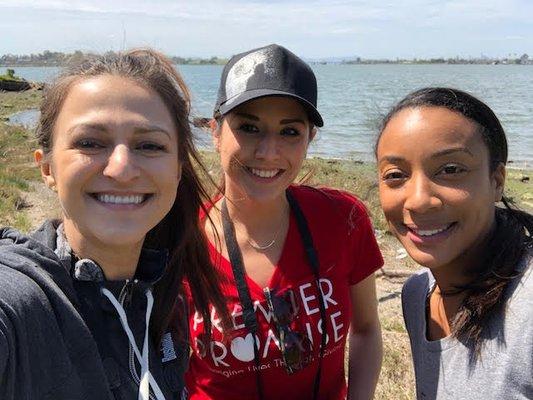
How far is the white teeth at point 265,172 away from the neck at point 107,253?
2.65 feet

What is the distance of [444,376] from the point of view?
7.06ft

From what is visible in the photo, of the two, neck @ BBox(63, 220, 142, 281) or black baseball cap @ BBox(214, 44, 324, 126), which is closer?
neck @ BBox(63, 220, 142, 281)

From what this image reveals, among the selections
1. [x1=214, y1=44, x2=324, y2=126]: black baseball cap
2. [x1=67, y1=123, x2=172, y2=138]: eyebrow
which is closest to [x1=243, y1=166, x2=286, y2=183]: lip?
[x1=214, y1=44, x2=324, y2=126]: black baseball cap

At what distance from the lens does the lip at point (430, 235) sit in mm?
2133

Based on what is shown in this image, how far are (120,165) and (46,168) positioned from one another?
1.08ft

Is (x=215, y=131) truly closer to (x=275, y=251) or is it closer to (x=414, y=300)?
(x=275, y=251)

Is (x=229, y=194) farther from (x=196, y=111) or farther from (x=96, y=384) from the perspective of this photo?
(x=96, y=384)

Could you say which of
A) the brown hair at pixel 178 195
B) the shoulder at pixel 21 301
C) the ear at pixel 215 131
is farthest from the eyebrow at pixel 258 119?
the shoulder at pixel 21 301

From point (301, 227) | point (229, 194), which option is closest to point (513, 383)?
point (301, 227)

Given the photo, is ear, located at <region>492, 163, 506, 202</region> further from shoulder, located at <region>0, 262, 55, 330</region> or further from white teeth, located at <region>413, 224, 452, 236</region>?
shoulder, located at <region>0, 262, 55, 330</region>

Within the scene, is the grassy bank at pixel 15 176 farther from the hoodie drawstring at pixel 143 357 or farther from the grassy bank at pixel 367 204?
the hoodie drawstring at pixel 143 357

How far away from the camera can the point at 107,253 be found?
181cm

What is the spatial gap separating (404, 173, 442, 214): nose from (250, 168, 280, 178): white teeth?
0.68m

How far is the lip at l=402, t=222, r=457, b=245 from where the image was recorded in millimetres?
2133
